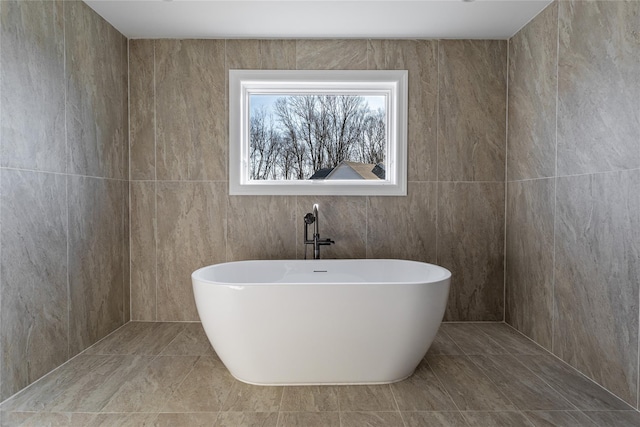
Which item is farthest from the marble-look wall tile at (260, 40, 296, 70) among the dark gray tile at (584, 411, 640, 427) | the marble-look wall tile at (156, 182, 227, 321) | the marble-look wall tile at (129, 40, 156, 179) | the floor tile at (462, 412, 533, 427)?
the dark gray tile at (584, 411, 640, 427)

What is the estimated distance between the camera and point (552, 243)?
2631 millimetres

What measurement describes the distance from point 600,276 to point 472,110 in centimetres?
161

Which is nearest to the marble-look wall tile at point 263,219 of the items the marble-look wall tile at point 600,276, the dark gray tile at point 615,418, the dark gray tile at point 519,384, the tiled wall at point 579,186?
the dark gray tile at point 519,384

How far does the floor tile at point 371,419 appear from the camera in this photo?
1.82m

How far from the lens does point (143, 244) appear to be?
330 centimetres

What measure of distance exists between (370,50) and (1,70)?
241 cm

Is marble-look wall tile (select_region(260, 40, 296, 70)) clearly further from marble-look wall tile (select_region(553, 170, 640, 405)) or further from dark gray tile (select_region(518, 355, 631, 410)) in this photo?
dark gray tile (select_region(518, 355, 631, 410))

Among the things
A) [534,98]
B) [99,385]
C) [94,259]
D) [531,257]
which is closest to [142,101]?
[94,259]

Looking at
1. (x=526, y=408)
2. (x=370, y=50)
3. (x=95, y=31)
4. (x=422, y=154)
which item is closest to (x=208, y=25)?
(x=95, y=31)

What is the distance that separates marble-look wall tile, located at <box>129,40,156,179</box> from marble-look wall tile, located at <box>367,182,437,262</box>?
6.06 ft

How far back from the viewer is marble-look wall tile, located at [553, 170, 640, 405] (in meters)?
1.98

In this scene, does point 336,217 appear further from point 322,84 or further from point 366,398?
point 366,398

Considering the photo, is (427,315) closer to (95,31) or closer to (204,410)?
(204,410)

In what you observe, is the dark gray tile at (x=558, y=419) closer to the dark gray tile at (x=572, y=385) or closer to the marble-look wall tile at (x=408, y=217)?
the dark gray tile at (x=572, y=385)
